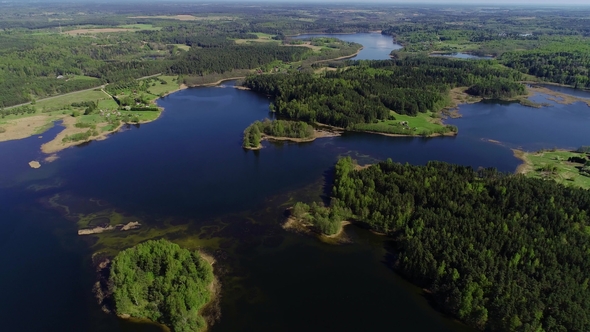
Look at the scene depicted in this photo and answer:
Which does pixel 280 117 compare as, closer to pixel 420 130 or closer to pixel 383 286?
pixel 420 130

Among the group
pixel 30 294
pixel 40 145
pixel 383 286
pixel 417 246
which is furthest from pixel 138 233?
pixel 40 145

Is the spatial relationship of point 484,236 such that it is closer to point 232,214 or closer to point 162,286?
point 232,214

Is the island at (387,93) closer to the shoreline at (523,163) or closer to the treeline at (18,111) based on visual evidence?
the shoreline at (523,163)

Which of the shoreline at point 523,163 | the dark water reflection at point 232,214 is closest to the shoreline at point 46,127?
the dark water reflection at point 232,214

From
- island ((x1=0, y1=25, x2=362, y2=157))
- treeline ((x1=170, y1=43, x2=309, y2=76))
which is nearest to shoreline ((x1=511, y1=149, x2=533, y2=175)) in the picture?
island ((x1=0, y1=25, x2=362, y2=157))

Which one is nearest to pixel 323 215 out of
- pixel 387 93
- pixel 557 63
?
pixel 387 93
